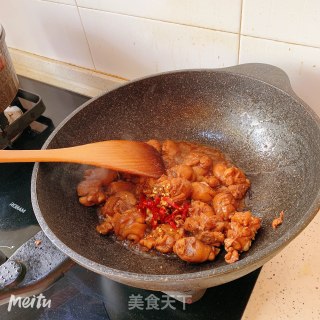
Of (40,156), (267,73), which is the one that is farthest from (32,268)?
(267,73)

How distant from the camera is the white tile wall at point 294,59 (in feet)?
2.72

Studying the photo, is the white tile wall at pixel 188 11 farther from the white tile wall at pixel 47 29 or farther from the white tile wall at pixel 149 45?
the white tile wall at pixel 47 29

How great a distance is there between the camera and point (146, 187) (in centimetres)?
87

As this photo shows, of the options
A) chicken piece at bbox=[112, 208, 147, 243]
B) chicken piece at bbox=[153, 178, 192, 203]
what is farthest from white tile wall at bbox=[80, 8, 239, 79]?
chicken piece at bbox=[112, 208, 147, 243]

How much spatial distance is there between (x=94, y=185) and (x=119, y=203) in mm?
83

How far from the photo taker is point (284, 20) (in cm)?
79

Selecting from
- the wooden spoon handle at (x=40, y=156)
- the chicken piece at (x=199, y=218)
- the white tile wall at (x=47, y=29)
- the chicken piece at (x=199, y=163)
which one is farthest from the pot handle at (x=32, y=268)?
the white tile wall at (x=47, y=29)

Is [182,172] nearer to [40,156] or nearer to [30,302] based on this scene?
[40,156]

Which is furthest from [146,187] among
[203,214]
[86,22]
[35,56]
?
[35,56]

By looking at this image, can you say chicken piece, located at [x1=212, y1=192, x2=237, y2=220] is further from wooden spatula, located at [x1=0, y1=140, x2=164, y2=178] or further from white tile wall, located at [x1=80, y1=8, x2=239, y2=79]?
white tile wall, located at [x1=80, y1=8, x2=239, y2=79]

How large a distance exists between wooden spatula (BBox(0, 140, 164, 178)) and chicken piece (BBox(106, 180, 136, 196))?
0.20ft

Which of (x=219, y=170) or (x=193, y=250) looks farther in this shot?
(x=219, y=170)

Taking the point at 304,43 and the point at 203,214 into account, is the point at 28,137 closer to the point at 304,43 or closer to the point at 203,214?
the point at 203,214

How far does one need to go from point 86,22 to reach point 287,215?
0.84 m
